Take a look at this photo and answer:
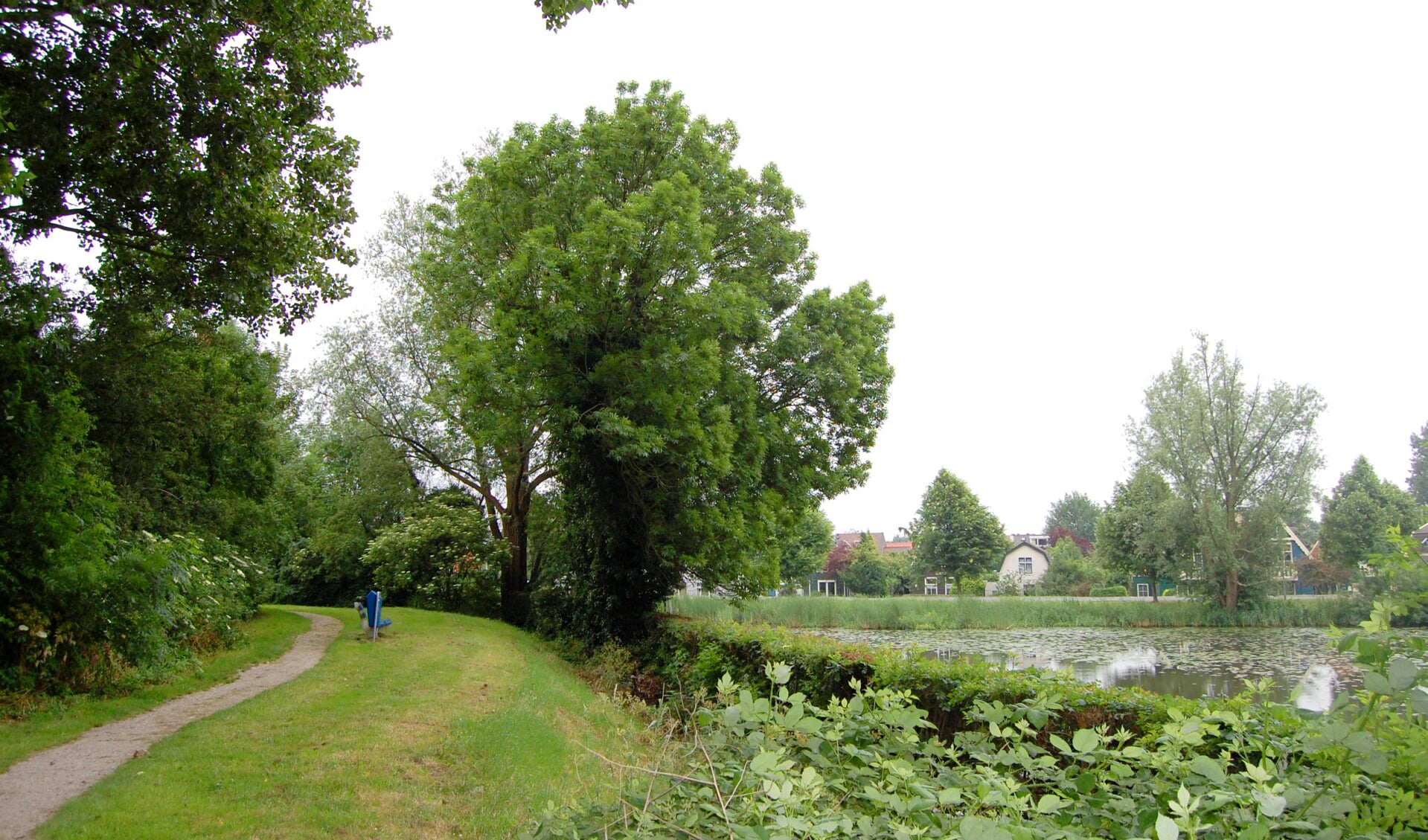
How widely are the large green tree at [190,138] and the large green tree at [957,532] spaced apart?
167 ft

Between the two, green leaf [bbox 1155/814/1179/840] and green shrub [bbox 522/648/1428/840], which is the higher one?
green leaf [bbox 1155/814/1179/840]

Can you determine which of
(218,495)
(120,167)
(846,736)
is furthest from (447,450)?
(846,736)

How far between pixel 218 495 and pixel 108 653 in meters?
5.39

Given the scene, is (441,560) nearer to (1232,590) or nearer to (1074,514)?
(1232,590)

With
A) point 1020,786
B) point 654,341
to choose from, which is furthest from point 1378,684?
point 654,341

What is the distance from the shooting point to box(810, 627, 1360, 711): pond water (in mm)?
14914

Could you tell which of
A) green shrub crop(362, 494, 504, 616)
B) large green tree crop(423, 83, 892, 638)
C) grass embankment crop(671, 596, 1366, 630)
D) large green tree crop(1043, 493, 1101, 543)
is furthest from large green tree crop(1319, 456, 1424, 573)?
large green tree crop(1043, 493, 1101, 543)

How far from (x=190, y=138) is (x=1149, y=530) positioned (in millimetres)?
34627

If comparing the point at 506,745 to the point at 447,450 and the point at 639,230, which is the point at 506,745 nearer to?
the point at 639,230

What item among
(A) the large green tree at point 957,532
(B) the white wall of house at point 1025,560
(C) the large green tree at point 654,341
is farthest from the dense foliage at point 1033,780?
(B) the white wall of house at point 1025,560

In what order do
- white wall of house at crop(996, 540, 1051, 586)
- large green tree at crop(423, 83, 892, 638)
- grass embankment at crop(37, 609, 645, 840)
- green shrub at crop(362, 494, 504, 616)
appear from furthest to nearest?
white wall of house at crop(996, 540, 1051, 586), green shrub at crop(362, 494, 504, 616), large green tree at crop(423, 83, 892, 638), grass embankment at crop(37, 609, 645, 840)

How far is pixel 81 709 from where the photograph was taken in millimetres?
8297

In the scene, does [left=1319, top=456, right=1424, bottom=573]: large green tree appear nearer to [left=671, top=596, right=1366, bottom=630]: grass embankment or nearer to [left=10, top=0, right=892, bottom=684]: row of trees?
[left=671, top=596, right=1366, bottom=630]: grass embankment

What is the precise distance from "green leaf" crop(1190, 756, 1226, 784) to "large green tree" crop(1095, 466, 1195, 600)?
3387cm
